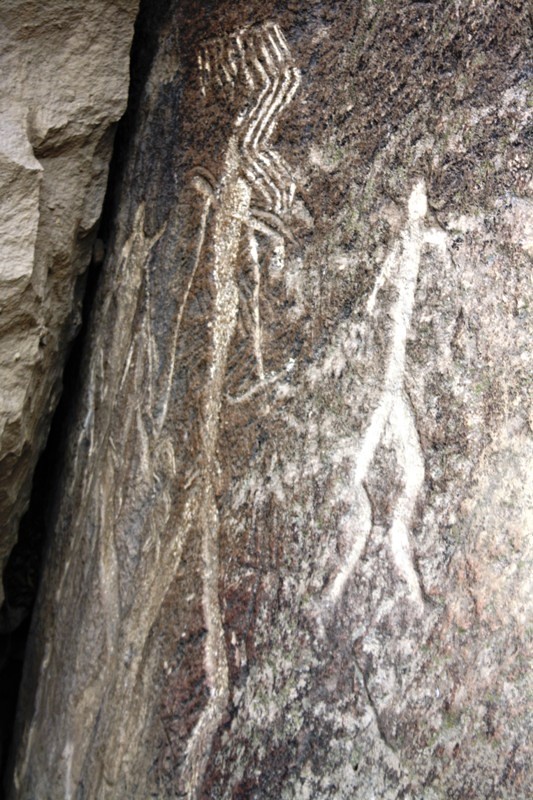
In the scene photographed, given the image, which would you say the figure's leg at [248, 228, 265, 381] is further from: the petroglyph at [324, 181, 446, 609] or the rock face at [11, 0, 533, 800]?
the petroglyph at [324, 181, 446, 609]

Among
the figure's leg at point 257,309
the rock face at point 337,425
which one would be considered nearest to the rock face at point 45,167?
the rock face at point 337,425

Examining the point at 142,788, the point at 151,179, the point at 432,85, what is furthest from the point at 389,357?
the point at 142,788

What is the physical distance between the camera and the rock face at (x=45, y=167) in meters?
1.36

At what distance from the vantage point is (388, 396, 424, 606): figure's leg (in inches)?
44.2

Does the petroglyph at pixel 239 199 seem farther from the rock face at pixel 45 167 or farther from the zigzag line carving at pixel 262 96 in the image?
the rock face at pixel 45 167

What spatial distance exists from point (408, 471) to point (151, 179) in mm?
629

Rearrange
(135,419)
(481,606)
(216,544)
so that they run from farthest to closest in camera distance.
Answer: (135,419) → (216,544) → (481,606)

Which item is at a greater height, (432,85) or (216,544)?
(432,85)

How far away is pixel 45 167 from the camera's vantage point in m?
1.45

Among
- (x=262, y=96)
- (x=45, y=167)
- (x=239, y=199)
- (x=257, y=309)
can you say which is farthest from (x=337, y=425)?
(x=45, y=167)

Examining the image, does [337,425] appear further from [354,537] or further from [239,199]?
[239,199]

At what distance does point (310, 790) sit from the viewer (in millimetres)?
1111

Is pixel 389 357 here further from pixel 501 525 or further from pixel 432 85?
pixel 432 85

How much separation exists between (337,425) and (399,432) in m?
0.08
